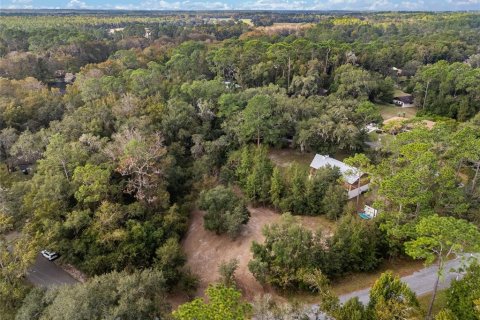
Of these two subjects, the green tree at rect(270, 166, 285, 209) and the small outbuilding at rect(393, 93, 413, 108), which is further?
the small outbuilding at rect(393, 93, 413, 108)

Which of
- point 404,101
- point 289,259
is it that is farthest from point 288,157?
point 404,101

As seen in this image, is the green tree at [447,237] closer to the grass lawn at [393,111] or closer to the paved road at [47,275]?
the paved road at [47,275]

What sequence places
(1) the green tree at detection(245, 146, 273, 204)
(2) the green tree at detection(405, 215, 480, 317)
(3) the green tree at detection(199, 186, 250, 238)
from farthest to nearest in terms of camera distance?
(1) the green tree at detection(245, 146, 273, 204) → (3) the green tree at detection(199, 186, 250, 238) → (2) the green tree at detection(405, 215, 480, 317)

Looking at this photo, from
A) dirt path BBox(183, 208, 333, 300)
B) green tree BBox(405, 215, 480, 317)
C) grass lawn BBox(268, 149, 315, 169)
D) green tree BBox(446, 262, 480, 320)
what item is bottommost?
dirt path BBox(183, 208, 333, 300)

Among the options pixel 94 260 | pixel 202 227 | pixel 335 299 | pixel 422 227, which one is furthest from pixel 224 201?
pixel 422 227

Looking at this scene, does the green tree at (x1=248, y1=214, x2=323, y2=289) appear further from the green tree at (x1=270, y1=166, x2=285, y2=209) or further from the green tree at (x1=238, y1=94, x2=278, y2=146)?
the green tree at (x1=238, y1=94, x2=278, y2=146)

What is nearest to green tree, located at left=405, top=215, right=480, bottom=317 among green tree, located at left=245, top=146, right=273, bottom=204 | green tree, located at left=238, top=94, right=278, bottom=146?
green tree, located at left=245, top=146, right=273, bottom=204

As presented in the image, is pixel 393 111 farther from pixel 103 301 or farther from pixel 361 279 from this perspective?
pixel 103 301
